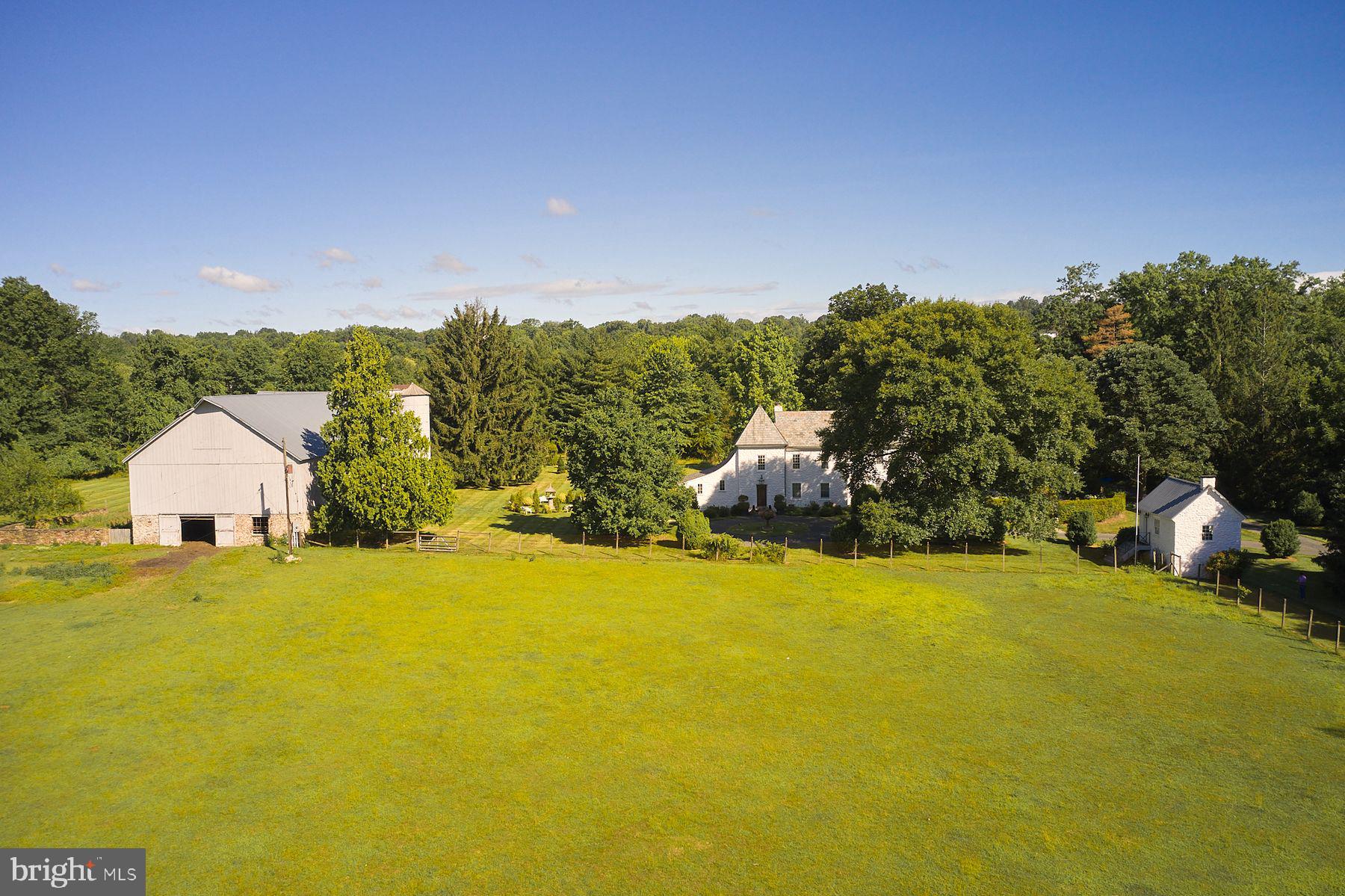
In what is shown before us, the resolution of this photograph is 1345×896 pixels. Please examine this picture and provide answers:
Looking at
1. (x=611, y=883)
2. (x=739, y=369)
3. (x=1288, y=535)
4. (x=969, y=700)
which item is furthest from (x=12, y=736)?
(x=739, y=369)

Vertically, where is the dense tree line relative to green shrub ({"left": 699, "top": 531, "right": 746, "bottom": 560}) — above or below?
above

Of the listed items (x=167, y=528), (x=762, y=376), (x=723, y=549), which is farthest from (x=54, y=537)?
(x=762, y=376)

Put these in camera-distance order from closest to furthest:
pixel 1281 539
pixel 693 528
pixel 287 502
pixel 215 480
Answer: pixel 1281 539 < pixel 287 502 < pixel 215 480 < pixel 693 528

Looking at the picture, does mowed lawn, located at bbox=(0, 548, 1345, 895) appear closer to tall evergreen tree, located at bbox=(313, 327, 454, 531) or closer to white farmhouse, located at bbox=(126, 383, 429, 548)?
tall evergreen tree, located at bbox=(313, 327, 454, 531)

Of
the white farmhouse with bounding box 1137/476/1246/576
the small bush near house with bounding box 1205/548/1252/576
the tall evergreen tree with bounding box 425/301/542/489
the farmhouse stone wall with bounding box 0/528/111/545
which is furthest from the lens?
the tall evergreen tree with bounding box 425/301/542/489

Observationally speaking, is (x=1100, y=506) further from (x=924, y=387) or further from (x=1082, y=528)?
(x=924, y=387)

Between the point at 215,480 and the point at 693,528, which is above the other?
the point at 215,480

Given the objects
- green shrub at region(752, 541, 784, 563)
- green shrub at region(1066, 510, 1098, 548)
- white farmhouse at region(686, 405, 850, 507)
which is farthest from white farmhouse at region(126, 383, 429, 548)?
green shrub at region(1066, 510, 1098, 548)
